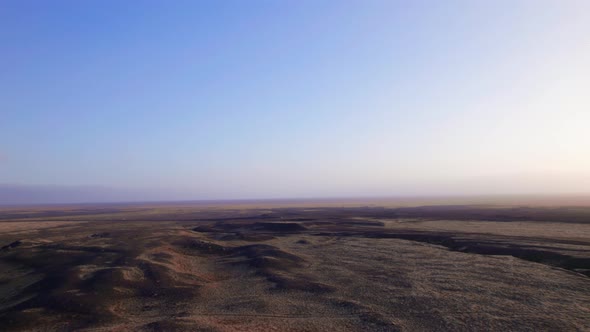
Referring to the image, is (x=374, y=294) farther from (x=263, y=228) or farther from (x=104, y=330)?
(x=263, y=228)

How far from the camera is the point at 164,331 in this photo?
15742 mm

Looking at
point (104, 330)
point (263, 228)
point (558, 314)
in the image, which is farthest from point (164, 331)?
point (263, 228)

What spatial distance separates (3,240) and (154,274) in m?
42.9

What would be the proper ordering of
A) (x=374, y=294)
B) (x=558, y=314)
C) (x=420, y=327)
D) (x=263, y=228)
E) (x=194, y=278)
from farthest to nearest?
(x=263, y=228) → (x=194, y=278) → (x=374, y=294) → (x=558, y=314) → (x=420, y=327)

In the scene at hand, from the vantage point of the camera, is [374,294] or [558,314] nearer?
[558,314]

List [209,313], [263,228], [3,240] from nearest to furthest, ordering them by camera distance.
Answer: [209,313] < [3,240] < [263,228]

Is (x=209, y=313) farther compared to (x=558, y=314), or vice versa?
(x=209, y=313)

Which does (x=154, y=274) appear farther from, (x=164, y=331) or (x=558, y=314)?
(x=558, y=314)

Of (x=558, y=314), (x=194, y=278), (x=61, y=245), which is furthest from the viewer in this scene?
(x=61, y=245)

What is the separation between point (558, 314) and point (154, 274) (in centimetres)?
2364

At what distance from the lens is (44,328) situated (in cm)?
1739

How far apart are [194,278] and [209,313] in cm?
832

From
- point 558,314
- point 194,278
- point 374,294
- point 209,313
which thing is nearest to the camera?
point 558,314

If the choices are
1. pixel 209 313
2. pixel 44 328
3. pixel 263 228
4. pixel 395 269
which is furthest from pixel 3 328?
pixel 263 228
